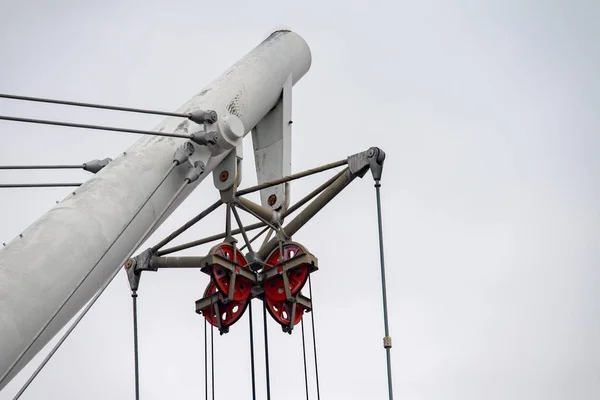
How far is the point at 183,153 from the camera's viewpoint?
80.6 ft

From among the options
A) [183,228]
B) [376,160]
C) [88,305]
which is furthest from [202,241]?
[88,305]

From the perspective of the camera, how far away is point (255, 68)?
28750mm

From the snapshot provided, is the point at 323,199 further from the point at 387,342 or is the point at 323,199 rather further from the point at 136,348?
the point at 136,348

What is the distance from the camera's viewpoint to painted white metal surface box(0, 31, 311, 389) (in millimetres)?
20438

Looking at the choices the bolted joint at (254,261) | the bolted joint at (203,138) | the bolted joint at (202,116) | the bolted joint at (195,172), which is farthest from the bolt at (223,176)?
the bolted joint at (195,172)

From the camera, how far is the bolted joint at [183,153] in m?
24.5

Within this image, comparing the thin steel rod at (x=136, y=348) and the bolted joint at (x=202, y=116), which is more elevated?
the bolted joint at (x=202, y=116)

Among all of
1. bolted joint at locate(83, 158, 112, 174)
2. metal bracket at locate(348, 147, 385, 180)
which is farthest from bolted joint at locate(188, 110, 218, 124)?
metal bracket at locate(348, 147, 385, 180)

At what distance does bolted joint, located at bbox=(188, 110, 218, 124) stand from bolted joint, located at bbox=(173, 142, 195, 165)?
28.1 inches

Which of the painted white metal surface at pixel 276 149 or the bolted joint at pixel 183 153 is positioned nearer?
the bolted joint at pixel 183 153

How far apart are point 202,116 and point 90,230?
13.7 feet

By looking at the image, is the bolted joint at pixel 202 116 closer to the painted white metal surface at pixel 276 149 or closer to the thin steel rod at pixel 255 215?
the thin steel rod at pixel 255 215

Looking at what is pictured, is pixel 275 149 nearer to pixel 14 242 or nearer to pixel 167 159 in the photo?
pixel 167 159

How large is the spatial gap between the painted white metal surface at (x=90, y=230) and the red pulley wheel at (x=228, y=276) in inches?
112
